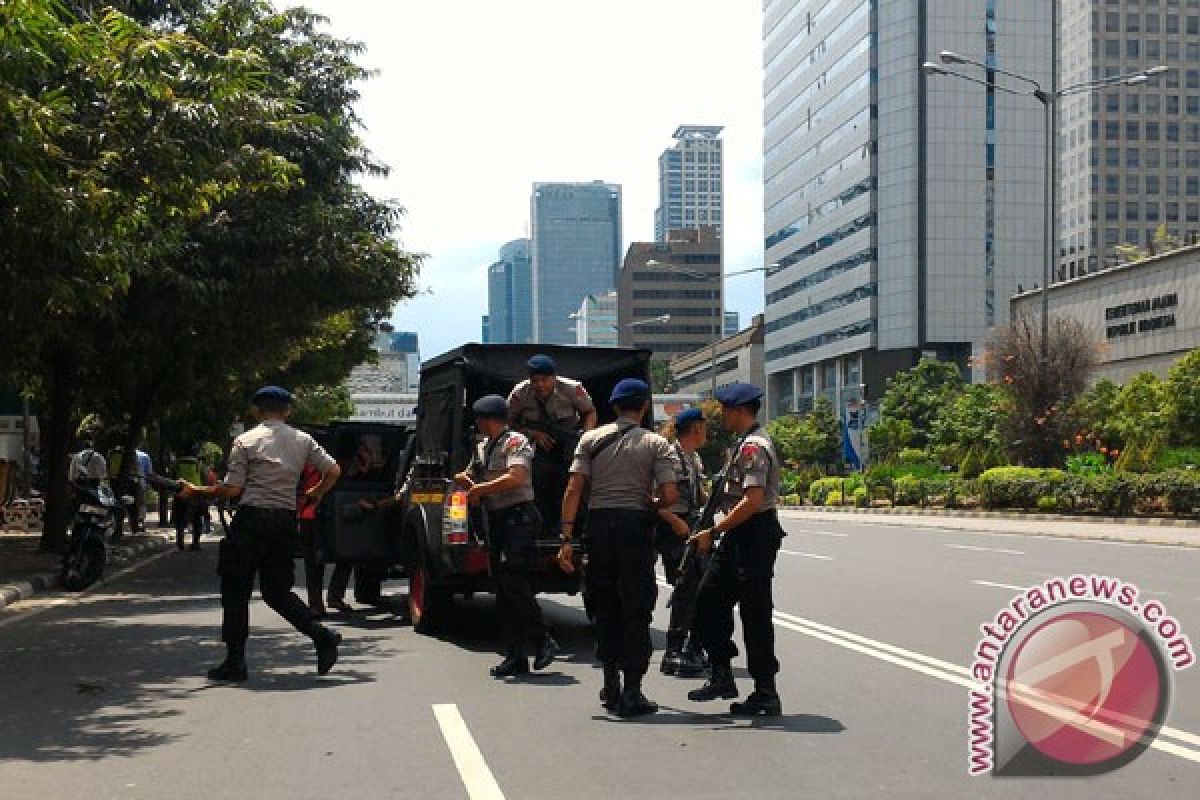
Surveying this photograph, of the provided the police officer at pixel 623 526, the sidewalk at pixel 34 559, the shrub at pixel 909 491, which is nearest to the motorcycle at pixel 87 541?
the sidewalk at pixel 34 559

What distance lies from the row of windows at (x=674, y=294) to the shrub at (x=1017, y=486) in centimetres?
15238

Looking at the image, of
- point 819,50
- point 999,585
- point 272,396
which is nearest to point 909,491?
point 999,585

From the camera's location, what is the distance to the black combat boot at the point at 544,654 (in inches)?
376

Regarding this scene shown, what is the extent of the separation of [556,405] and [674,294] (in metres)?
186

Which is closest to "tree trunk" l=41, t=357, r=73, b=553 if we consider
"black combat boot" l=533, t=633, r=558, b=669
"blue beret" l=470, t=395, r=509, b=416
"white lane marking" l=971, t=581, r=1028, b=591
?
"white lane marking" l=971, t=581, r=1028, b=591

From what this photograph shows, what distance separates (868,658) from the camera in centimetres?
1000

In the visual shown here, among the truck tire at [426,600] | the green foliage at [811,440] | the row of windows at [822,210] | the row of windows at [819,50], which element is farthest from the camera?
the row of windows at [822,210]

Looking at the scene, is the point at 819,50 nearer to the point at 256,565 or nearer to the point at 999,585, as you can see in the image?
the point at 999,585

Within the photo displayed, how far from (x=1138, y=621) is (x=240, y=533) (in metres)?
5.61

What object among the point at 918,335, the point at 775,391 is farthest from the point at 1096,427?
the point at 775,391

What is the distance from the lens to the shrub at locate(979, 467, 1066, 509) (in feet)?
125

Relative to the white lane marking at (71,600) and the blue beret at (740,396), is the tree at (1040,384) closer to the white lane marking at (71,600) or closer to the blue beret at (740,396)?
the white lane marking at (71,600)

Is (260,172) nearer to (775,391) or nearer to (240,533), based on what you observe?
(240,533)

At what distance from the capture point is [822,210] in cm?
12062
